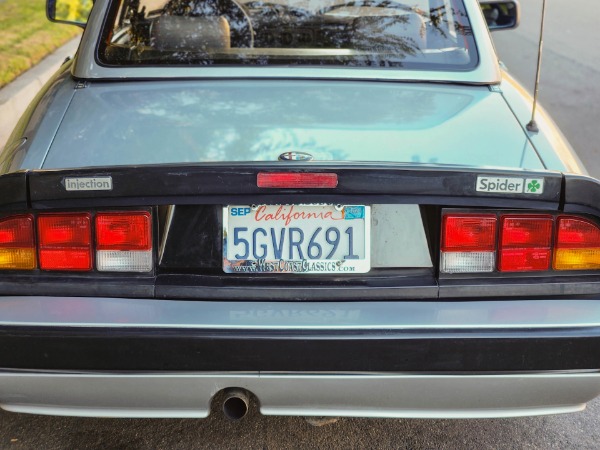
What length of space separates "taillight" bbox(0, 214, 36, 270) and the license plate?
0.58m

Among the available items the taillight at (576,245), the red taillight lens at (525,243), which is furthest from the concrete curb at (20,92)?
the taillight at (576,245)

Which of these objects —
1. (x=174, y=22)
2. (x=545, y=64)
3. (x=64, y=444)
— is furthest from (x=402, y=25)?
(x=545, y=64)

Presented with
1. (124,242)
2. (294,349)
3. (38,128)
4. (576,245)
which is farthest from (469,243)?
(38,128)

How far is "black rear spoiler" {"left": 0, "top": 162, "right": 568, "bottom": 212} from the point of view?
2.20m

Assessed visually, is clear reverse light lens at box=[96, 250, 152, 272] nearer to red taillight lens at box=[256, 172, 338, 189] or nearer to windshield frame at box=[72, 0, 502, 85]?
red taillight lens at box=[256, 172, 338, 189]

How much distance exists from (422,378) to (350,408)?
0.24 meters

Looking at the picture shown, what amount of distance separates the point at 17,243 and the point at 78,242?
188mm

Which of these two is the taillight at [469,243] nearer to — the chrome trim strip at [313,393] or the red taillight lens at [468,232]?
the red taillight lens at [468,232]

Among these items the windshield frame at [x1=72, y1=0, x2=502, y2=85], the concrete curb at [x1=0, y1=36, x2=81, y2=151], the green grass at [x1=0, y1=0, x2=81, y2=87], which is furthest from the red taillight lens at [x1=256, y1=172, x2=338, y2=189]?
the green grass at [x1=0, y1=0, x2=81, y2=87]

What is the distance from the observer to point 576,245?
7.67ft

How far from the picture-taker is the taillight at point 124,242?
227cm

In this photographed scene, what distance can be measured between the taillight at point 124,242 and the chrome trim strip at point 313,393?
1.09ft

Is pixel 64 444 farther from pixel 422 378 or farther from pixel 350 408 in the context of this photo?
pixel 422 378

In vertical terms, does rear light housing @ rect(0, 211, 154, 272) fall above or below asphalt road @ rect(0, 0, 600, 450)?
above
